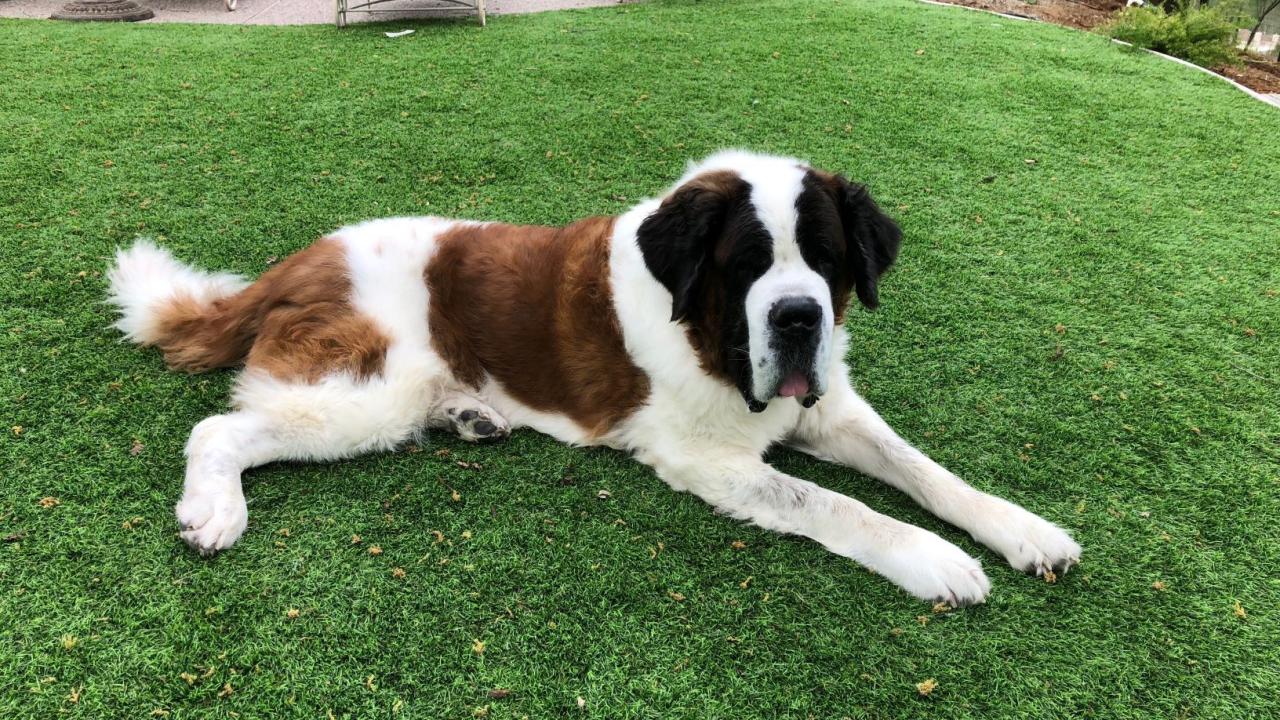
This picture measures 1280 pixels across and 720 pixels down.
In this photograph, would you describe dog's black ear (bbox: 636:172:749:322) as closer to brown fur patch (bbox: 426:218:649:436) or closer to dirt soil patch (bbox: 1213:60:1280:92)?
brown fur patch (bbox: 426:218:649:436)

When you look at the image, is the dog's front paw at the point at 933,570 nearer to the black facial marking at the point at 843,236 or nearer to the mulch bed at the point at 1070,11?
the black facial marking at the point at 843,236

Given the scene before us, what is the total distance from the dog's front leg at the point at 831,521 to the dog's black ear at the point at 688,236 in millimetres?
592

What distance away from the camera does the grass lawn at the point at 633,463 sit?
2.01m

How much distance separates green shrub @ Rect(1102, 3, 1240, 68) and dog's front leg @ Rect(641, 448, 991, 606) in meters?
7.86

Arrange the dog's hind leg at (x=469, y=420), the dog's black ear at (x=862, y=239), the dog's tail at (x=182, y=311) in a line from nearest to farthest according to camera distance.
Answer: the dog's black ear at (x=862, y=239)
the dog's hind leg at (x=469, y=420)
the dog's tail at (x=182, y=311)

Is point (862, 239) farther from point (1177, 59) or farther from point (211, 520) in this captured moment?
point (1177, 59)

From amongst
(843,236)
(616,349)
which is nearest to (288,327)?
(616,349)

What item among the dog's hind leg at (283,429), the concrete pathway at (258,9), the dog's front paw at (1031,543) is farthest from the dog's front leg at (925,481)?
the concrete pathway at (258,9)

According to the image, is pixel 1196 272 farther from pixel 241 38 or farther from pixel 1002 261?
pixel 241 38

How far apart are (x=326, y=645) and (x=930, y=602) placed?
5.85 feet

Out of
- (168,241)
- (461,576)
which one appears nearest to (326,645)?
(461,576)

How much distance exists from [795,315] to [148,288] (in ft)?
9.00

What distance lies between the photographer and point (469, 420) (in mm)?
2914

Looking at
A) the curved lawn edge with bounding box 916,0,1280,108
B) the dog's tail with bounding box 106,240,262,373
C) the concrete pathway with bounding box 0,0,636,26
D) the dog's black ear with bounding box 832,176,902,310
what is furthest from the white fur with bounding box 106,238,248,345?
the curved lawn edge with bounding box 916,0,1280,108
